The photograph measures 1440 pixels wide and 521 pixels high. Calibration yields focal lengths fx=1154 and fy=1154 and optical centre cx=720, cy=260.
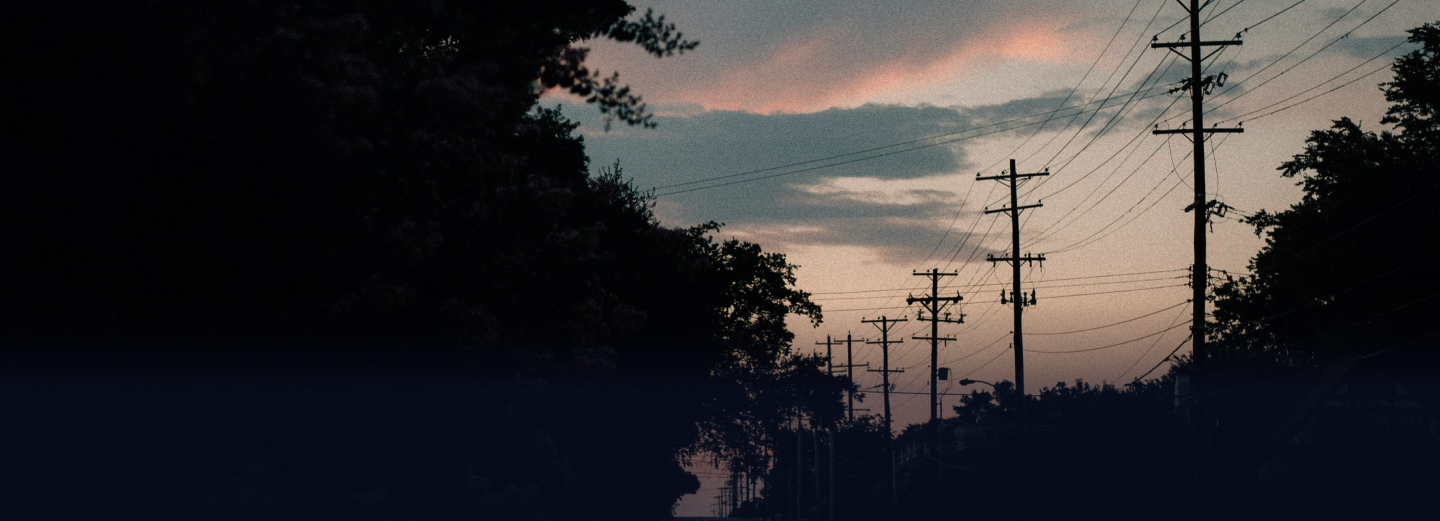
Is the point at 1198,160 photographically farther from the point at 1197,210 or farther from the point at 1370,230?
the point at 1370,230

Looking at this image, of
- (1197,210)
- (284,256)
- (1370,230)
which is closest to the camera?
(284,256)

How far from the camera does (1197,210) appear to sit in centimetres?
3028

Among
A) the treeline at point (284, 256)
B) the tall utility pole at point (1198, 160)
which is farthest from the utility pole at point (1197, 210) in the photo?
the treeline at point (284, 256)

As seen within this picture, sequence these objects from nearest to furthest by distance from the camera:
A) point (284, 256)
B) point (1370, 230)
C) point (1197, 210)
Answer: point (284, 256) < point (1197, 210) < point (1370, 230)

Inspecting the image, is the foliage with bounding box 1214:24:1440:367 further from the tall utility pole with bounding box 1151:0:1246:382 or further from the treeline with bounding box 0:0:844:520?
the treeline with bounding box 0:0:844:520

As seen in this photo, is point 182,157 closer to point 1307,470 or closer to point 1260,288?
point 1307,470

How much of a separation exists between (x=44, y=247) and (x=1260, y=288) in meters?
61.7

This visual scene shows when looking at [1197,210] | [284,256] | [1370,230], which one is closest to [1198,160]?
[1197,210]

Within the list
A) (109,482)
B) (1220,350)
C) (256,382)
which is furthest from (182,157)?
(1220,350)

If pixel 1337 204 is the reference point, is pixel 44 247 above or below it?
below

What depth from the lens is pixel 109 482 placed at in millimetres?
12336

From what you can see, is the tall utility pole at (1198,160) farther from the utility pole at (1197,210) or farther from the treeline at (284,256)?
the treeline at (284,256)

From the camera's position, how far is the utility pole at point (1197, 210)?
2872 cm

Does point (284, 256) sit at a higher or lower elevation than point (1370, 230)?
lower
